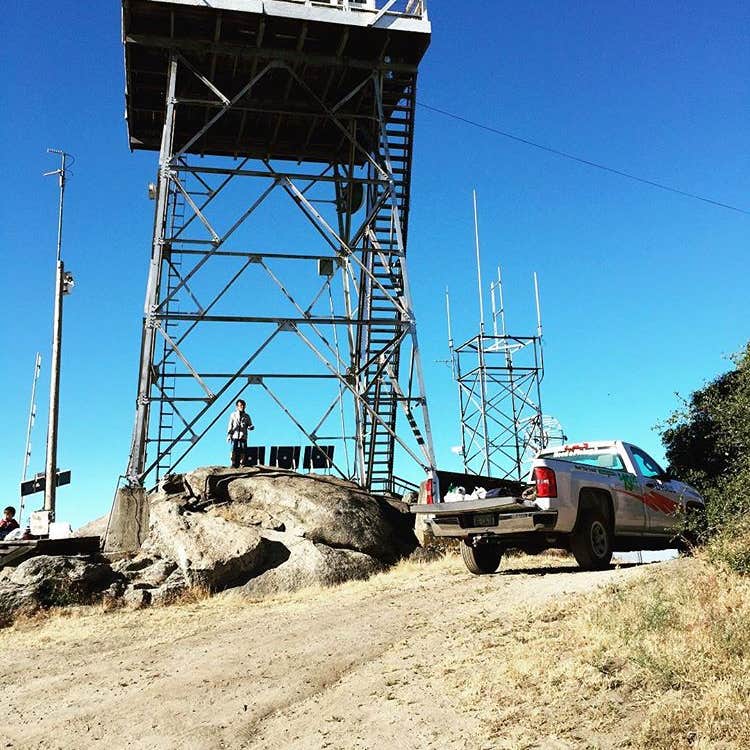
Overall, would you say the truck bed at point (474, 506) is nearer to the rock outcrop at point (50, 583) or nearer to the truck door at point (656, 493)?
the truck door at point (656, 493)

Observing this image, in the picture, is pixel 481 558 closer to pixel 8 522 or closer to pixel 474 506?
pixel 474 506

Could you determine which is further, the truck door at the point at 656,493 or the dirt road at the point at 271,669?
the truck door at the point at 656,493

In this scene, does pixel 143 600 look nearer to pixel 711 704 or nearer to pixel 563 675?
pixel 563 675

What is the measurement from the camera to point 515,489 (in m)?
13.3

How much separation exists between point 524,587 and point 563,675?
15.9 feet

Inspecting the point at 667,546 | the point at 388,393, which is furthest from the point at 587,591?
the point at 388,393

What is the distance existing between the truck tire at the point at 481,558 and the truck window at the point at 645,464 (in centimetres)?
298

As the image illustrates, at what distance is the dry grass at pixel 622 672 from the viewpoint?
5.78 metres

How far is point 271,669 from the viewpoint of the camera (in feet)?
30.3

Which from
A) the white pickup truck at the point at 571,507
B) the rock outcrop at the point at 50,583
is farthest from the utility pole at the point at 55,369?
the white pickup truck at the point at 571,507

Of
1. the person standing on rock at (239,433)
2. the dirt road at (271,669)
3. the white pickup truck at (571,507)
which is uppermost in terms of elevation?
the person standing on rock at (239,433)

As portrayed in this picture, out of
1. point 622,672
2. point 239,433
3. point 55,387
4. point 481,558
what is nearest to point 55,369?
point 55,387

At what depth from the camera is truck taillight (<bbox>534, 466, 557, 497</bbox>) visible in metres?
12.0

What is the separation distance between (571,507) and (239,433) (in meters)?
10.0
